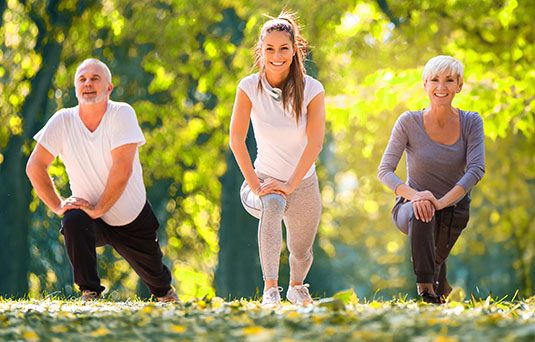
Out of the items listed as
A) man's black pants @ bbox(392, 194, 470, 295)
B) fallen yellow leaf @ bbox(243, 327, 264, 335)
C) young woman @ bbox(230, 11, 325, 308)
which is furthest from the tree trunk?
fallen yellow leaf @ bbox(243, 327, 264, 335)

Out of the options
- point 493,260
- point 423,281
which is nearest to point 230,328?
point 423,281

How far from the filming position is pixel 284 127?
5.46 metres

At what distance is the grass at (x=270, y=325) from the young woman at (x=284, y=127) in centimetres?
137

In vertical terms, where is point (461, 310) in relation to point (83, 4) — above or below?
below

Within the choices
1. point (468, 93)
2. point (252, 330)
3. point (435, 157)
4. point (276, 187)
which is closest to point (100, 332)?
point (252, 330)

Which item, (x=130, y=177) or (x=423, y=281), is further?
(x=130, y=177)

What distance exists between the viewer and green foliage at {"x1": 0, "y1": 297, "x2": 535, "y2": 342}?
9.77 feet

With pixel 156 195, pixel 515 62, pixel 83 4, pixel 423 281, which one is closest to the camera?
pixel 423 281

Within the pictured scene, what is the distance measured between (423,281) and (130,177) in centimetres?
250

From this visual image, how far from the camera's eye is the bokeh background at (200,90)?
13.0 meters

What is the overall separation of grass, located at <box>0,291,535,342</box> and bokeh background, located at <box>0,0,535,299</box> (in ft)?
24.1

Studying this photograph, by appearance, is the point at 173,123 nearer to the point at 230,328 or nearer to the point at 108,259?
the point at 108,259

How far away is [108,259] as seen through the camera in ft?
49.3

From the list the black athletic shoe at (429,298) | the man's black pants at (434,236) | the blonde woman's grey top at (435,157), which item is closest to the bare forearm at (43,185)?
the blonde woman's grey top at (435,157)
